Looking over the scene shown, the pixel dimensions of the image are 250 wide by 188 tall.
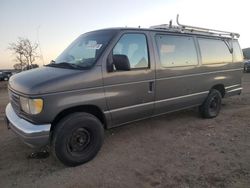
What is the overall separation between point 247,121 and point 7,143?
557cm

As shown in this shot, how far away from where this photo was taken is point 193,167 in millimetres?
3871

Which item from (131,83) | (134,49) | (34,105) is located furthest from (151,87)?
(34,105)

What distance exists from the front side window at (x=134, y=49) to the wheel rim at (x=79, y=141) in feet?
4.69

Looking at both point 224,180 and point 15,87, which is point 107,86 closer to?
point 15,87

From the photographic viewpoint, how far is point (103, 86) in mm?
4094

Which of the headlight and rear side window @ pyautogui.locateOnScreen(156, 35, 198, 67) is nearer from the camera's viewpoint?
the headlight

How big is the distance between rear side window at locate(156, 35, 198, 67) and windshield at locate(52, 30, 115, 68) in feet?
3.86

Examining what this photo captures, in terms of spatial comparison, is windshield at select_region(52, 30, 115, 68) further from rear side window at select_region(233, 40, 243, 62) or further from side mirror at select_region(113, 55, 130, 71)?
rear side window at select_region(233, 40, 243, 62)

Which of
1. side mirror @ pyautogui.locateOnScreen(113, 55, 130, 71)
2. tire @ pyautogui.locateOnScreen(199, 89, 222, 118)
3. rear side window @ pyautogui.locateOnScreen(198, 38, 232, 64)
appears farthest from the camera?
tire @ pyautogui.locateOnScreen(199, 89, 222, 118)

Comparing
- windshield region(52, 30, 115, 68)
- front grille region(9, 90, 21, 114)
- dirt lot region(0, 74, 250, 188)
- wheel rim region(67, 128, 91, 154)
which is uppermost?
windshield region(52, 30, 115, 68)

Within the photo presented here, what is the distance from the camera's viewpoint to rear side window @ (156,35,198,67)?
4.96 m

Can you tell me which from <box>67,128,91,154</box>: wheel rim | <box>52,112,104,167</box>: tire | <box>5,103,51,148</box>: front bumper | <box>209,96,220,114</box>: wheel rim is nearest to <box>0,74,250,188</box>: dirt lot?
<box>52,112,104,167</box>: tire

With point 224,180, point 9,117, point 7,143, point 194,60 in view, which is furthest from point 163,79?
point 7,143

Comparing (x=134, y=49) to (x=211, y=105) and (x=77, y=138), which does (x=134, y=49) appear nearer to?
(x=77, y=138)
